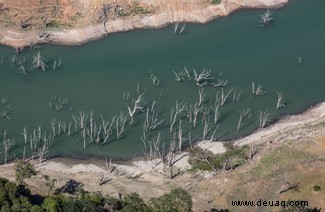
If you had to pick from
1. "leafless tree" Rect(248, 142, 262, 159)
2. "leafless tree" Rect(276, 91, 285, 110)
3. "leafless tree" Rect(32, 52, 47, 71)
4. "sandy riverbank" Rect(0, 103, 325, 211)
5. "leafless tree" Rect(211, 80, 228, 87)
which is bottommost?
"sandy riverbank" Rect(0, 103, 325, 211)

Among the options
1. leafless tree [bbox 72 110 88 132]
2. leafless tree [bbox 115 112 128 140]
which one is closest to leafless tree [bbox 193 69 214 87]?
leafless tree [bbox 115 112 128 140]

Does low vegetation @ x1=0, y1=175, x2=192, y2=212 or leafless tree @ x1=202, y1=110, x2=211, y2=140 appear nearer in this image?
low vegetation @ x1=0, y1=175, x2=192, y2=212

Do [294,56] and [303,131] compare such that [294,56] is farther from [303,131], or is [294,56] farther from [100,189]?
[100,189]

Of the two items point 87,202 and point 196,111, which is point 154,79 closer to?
point 196,111

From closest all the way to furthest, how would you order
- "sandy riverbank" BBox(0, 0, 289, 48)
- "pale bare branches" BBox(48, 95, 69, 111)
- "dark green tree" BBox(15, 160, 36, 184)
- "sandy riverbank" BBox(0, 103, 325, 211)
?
"dark green tree" BBox(15, 160, 36, 184) → "sandy riverbank" BBox(0, 103, 325, 211) → "pale bare branches" BBox(48, 95, 69, 111) → "sandy riverbank" BBox(0, 0, 289, 48)

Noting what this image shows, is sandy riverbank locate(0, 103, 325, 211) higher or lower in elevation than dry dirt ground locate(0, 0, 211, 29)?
lower

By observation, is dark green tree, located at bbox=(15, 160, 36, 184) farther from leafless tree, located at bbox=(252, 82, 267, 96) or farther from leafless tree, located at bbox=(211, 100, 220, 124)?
leafless tree, located at bbox=(252, 82, 267, 96)
